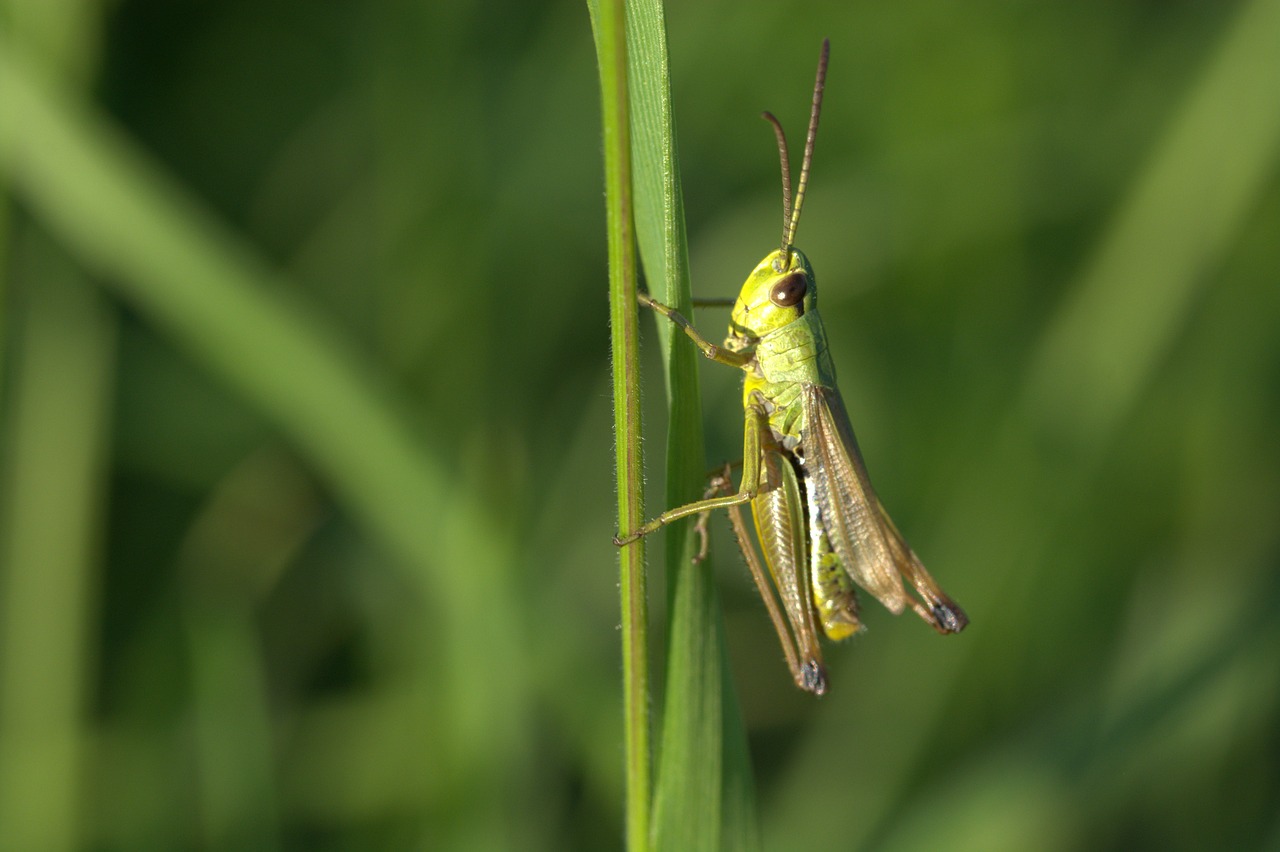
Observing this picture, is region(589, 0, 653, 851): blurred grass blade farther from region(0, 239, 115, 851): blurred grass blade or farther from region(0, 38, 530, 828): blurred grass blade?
region(0, 239, 115, 851): blurred grass blade

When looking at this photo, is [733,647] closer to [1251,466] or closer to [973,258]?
[973,258]

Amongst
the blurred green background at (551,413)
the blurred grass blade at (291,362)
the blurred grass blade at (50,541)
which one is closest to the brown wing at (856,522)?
the blurred green background at (551,413)

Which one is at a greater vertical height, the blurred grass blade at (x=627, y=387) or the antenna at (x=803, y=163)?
the antenna at (x=803, y=163)

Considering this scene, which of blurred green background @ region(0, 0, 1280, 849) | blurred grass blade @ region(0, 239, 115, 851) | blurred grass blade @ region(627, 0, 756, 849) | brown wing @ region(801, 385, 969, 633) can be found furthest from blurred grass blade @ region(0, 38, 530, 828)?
blurred grass blade @ region(627, 0, 756, 849)

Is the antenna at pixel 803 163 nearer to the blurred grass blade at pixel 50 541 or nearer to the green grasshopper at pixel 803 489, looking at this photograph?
the green grasshopper at pixel 803 489

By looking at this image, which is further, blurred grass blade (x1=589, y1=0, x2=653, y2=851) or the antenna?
the antenna

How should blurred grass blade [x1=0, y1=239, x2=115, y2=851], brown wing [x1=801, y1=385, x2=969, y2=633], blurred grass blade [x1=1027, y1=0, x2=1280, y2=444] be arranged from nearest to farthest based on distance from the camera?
brown wing [x1=801, y1=385, x2=969, y2=633] → blurred grass blade [x1=0, y1=239, x2=115, y2=851] → blurred grass blade [x1=1027, y1=0, x2=1280, y2=444]

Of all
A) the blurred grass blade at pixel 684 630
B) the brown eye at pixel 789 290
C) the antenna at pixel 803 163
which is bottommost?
the blurred grass blade at pixel 684 630

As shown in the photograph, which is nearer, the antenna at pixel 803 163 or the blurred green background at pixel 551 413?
the antenna at pixel 803 163
